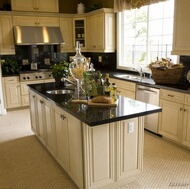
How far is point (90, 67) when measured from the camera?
10.2 ft

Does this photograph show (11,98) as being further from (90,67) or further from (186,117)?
(186,117)

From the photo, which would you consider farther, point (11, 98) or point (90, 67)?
point (11, 98)

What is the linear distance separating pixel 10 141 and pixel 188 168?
2723 millimetres

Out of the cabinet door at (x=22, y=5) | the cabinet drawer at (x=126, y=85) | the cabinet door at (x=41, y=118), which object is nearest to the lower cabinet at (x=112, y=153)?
the cabinet door at (x=41, y=118)

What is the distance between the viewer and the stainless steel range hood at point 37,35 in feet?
17.2

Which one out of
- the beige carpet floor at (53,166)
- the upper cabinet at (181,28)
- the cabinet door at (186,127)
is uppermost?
the upper cabinet at (181,28)

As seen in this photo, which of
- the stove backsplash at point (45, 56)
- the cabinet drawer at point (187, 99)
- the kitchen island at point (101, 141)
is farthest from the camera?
the stove backsplash at point (45, 56)

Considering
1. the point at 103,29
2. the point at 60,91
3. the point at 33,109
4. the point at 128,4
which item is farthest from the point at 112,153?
the point at 103,29

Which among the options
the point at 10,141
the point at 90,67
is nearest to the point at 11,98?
the point at 10,141

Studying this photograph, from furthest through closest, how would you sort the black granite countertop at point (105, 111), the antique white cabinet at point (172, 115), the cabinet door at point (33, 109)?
the cabinet door at point (33, 109) < the antique white cabinet at point (172, 115) < the black granite countertop at point (105, 111)

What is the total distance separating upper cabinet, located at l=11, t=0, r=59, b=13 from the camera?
5.26 metres

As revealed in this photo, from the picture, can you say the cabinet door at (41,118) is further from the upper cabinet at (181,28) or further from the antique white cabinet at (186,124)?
the upper cabinet at (181,28)

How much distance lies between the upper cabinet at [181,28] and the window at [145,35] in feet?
1.82

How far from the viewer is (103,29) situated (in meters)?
5.11
